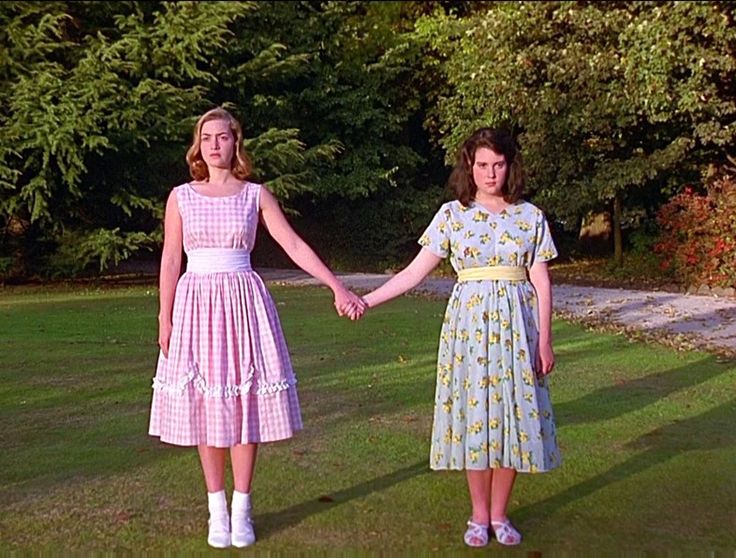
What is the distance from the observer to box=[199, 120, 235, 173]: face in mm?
3668

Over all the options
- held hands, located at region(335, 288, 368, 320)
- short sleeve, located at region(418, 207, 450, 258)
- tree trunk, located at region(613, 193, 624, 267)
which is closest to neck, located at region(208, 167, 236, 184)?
held hands, located at region(335, 288, 368, 320)

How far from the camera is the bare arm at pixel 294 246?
3.79 metres

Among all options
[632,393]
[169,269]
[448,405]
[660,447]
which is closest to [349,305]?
[448,405]

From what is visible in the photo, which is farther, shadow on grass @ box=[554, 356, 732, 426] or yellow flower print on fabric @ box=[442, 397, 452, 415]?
shadow on grass @ box=[554, 356, 732, 426]

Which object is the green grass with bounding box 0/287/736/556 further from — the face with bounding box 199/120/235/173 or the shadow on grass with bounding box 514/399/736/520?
the face with bounding box 199/120/235/173

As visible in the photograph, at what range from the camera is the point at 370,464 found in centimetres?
496

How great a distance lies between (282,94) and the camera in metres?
21.0

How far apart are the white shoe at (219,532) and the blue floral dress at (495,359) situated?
86 centimetres

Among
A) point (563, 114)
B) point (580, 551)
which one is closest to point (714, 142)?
point (563, 114)

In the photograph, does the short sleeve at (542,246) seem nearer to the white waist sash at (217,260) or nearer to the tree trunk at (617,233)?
the white waist sash at (217,260)

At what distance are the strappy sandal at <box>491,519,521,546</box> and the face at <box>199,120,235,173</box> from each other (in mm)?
1789

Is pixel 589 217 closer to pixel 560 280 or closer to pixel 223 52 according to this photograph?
pixel 560 280

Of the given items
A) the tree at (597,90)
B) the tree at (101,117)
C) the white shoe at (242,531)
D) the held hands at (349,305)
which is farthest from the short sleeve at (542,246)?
the tree at (101,117)

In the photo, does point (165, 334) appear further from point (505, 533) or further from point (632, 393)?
point (632, 393)
